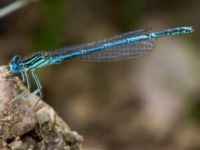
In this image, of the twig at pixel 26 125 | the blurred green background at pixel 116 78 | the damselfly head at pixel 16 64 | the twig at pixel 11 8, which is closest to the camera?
the twig at pixel 26 125

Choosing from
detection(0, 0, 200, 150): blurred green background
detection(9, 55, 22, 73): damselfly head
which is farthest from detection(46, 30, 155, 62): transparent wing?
detection(0, 0, 200, 150): blurred green background

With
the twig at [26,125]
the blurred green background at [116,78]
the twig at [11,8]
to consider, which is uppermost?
the blurred green background at [116,78]

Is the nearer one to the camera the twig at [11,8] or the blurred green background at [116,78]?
the twig at [11,8]

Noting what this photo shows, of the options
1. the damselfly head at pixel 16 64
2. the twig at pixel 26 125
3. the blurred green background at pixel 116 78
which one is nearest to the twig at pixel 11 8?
the damselfly head at pixel 16 64

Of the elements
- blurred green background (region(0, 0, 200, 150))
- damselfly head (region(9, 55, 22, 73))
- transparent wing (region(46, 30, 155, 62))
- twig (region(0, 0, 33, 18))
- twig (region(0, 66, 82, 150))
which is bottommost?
twig (region(0, 66, 82, 150))

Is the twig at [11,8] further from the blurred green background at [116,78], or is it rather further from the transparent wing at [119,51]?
the blurred green background at [116,78]

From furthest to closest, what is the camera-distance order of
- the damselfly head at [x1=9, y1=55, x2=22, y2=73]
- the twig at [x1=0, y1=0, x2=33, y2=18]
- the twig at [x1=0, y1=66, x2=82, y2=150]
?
the twig at [x1=0, y1=0, x2=33, y2=18], the damselfly head at [x1=9, y1=55, x2=22, y2=73], the twig at [x1=0, y1=66, x2=82, y2=150]

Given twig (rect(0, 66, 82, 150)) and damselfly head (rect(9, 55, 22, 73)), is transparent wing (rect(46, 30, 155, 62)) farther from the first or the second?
twig (rect(0, 66, 82, 150))

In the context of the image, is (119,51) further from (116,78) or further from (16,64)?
(116,78)
